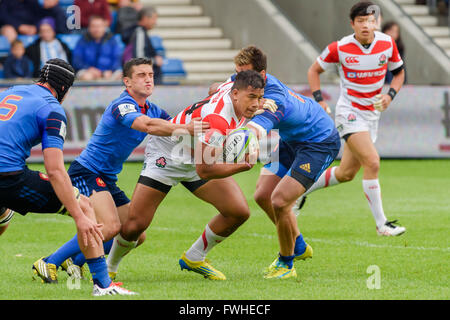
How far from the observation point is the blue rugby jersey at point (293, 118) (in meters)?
7.26

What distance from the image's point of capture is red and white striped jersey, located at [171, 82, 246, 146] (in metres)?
6.87

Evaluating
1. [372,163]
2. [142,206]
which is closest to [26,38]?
[372,163]

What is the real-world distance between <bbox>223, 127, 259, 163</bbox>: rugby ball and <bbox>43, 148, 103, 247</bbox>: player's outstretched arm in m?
1.20

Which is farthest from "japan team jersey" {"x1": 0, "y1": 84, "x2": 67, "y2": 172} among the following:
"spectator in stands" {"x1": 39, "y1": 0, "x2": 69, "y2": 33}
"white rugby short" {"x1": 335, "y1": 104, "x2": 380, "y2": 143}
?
"spectator in stands" {"x1": 39, "y1": 0, "x2": 69, "y2": 33}

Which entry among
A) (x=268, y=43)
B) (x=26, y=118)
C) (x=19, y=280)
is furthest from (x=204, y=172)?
(x=268, y=43)

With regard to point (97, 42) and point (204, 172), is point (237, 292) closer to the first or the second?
point (204, 172)

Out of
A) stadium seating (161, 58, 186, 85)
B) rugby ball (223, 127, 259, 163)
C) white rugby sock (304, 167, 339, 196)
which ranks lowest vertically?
→ stadium seating (161, 58, 186, 85)

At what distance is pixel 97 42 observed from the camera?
17484mm

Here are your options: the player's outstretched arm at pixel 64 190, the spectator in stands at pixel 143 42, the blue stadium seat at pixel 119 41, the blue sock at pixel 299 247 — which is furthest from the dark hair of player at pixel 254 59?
the blue stadium seat at pixel 119 41

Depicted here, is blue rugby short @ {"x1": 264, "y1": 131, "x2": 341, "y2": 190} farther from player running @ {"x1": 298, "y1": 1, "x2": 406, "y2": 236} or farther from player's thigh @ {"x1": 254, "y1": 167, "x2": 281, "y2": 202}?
player running @ {"x1": 298, "y1": 1, "x2": 406, "y2": 236}

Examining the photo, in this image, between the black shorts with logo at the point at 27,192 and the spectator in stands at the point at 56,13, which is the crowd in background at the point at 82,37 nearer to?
the spectator in stands at the point at 56,13

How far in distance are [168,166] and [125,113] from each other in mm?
680

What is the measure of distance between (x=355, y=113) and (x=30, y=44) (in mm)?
8632

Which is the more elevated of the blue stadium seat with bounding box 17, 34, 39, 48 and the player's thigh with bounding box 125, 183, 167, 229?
the player's thigh with bounding box 125, 183, 167, 229
